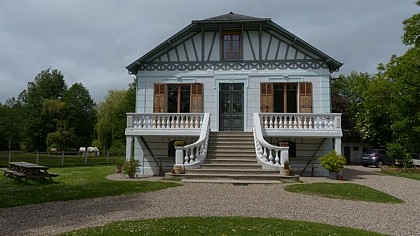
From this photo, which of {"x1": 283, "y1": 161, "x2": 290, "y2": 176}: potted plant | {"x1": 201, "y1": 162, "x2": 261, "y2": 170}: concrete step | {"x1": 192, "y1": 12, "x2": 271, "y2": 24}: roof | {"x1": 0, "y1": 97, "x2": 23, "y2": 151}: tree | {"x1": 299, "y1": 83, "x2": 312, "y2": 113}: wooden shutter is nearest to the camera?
{"x1": 283, "y1": 161, "x2": 290, "y2": 176}: potted plant

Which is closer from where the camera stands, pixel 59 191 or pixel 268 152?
pixel 59 191

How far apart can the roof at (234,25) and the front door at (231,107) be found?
2.96 m

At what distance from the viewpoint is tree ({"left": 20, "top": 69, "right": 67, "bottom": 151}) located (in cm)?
5147

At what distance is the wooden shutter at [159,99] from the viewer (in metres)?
17.5

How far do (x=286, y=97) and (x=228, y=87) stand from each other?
2875mm

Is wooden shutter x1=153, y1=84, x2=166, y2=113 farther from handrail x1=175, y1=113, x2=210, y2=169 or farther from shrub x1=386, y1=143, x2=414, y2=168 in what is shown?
shrub x1=386, y1=143, x2=414, y2=168

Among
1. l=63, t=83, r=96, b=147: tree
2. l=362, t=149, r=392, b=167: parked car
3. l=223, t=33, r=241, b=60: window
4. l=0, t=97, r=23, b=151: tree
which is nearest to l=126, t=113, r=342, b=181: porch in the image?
l=223, t=33, r=241, b=60: window

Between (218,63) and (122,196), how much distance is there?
32.0ft

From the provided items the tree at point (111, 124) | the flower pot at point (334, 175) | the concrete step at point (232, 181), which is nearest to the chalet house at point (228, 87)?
the flower pot at point (334, 175)

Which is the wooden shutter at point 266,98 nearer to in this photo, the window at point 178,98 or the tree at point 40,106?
the window at point 178,98

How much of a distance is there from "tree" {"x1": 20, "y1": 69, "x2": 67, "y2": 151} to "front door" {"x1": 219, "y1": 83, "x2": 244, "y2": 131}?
132ft

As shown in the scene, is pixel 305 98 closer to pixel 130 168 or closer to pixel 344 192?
pixel 344 192

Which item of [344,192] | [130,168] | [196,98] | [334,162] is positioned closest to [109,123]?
[196,98]

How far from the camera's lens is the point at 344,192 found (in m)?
10.6
